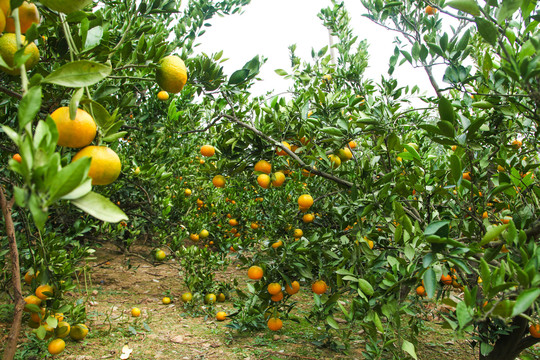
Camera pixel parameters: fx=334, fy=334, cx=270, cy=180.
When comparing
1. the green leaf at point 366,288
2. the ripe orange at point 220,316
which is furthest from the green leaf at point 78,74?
the ripe orange at point 220,316

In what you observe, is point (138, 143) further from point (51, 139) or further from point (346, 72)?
point (51, 139)

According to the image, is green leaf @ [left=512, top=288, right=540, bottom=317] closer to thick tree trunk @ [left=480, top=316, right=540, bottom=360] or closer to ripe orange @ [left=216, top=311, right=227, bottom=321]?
thick tree trunk @ [left=480, top=316, right=540, bottom=360]

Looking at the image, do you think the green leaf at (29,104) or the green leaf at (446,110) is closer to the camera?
the green leaf at (29,104)

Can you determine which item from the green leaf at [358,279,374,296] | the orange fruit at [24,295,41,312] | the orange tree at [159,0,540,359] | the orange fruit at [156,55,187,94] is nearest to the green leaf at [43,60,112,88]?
the orange fruit at [156,55,187,94]

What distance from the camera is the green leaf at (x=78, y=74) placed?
0.69 m

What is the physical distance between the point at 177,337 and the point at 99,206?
2888 millimetres

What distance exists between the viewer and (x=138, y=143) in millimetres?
3076

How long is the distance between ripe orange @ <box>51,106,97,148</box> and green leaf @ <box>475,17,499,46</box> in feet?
3.68

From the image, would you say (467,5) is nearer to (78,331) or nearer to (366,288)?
(366,288)

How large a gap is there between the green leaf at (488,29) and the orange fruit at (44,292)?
2.32 meters

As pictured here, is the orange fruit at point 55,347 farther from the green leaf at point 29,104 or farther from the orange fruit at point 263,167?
the green leaf at point 29,104

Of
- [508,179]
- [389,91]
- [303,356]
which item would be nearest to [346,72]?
[389,91]

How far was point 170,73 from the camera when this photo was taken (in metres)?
1.12

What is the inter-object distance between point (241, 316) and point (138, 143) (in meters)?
1.89
